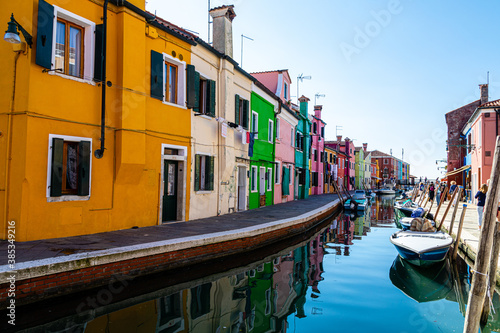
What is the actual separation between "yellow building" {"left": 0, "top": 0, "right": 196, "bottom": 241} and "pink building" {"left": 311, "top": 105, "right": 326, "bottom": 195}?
78.4 ft

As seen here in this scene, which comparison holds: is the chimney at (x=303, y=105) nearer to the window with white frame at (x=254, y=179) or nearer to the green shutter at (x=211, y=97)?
the window with white frame at (x=254, y=179)

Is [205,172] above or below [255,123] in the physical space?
below

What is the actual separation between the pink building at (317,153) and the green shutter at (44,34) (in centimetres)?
2685

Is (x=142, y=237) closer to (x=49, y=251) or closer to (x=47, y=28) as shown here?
(x=49, y=251)

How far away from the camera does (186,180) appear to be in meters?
11.1

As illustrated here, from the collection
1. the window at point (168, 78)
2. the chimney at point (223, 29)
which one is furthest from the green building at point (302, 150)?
the window at point (168, 78)

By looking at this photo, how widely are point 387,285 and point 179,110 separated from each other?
25.8ft

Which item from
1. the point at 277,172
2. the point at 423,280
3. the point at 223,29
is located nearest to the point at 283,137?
the point at 277,172

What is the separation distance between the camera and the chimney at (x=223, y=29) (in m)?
13.6

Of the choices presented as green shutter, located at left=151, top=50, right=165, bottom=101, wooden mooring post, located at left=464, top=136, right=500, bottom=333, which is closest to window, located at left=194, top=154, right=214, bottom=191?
green shutter, located at left=151, top=50, right=165, bottom=101

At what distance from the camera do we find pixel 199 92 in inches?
483

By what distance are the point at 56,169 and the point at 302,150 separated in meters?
22.0

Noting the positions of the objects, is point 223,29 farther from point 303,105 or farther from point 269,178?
point 303,105

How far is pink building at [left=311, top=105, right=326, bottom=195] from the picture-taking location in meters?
33.0
